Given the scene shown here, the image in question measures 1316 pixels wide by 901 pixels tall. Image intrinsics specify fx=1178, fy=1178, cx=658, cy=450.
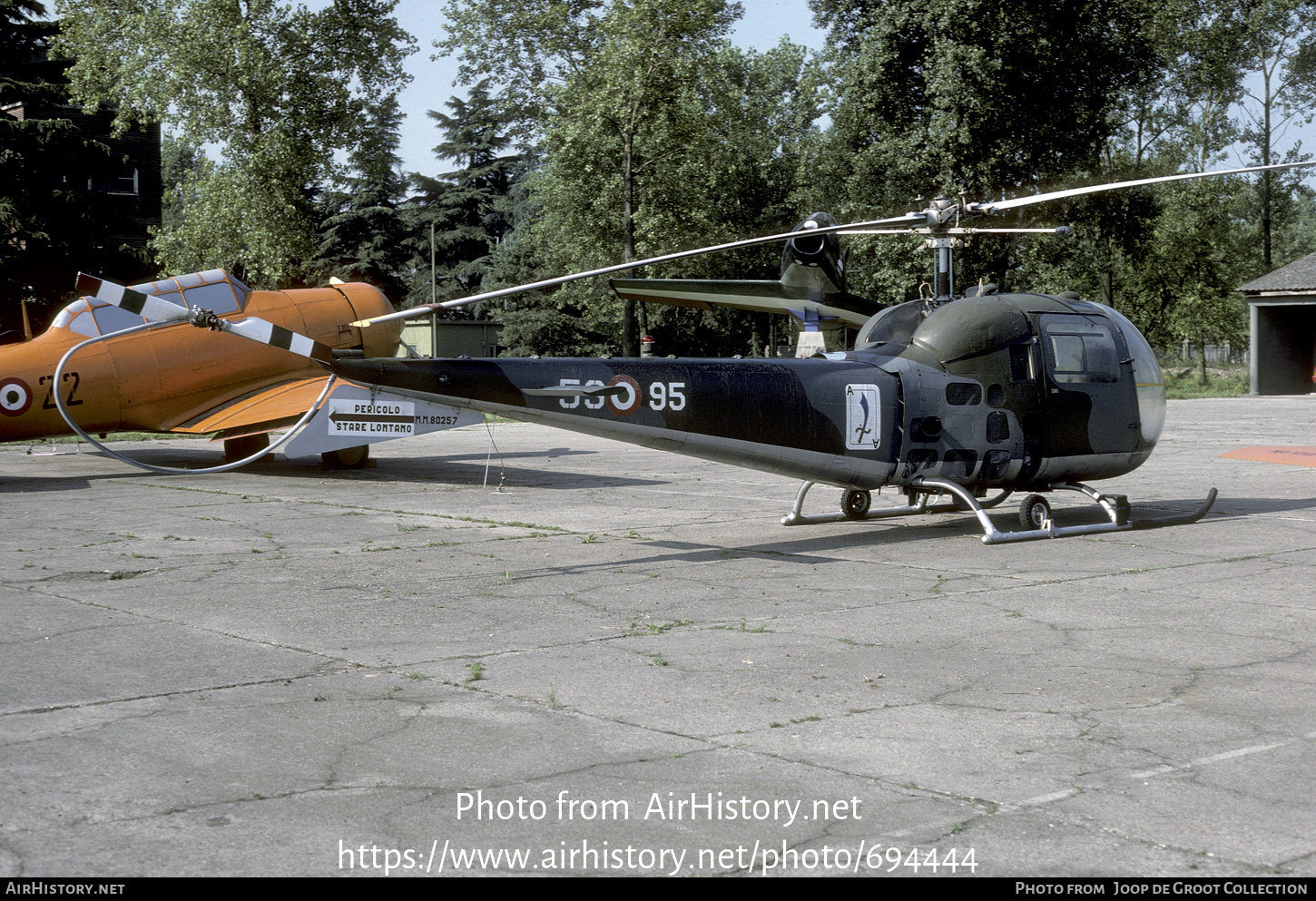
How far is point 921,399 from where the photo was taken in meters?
10.6

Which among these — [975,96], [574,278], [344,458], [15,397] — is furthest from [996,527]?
[975,96]

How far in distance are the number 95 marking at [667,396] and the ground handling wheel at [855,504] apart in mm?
2780

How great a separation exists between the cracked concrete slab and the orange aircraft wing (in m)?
4.41

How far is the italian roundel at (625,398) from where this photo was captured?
30.8ft

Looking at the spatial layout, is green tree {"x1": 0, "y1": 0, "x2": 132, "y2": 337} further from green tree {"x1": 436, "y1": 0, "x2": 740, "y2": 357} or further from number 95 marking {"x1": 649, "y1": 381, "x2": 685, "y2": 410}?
number 95 marking {"x1": 649, "y1": 381, "x2": 685, "y2": 410}

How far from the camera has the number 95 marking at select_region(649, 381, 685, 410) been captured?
9.53 m

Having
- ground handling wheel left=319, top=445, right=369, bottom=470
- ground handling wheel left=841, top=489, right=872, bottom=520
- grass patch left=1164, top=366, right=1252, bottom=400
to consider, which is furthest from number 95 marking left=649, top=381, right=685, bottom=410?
grass patch left=1164, top=366, right=1252, bottom=400

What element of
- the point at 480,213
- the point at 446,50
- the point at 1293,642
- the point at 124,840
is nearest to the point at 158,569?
the point at 124,840

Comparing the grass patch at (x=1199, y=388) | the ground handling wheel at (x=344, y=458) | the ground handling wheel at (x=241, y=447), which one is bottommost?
the ground handling wheel at (x=344, y=458)

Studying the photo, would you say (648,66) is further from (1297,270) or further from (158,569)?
(158,569)

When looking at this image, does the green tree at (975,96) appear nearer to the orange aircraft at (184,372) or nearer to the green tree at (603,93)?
the green tree at (603,93)

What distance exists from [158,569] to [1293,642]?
7819 millimetres

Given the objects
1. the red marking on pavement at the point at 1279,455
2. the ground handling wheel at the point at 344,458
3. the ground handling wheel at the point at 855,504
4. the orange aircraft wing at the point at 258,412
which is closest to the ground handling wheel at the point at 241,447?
the orange aircraft wing at the point at 258,412
